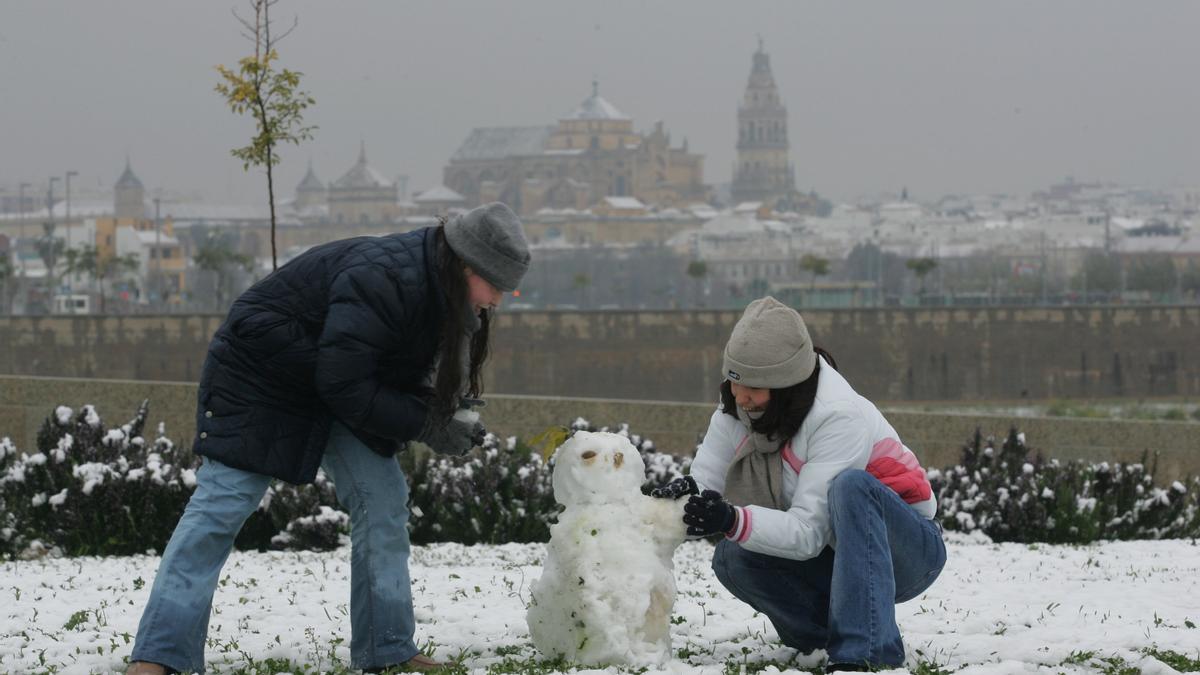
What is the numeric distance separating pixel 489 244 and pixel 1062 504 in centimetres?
455

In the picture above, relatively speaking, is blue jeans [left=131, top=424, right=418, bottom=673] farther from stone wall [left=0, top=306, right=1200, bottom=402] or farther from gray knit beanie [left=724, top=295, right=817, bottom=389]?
stone wall [left=0, top=306, right=1200, bottom=402]

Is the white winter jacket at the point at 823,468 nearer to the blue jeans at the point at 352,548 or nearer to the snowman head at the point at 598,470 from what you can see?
the snowman head at the point at 598,470


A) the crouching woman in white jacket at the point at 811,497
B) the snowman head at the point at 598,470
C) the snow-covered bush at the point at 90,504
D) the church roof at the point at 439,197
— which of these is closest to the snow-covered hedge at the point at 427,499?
the snow-covered bush at the point at 90,504

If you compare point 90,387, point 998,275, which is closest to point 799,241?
point 998,275

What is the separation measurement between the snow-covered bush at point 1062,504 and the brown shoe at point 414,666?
4.23 metres

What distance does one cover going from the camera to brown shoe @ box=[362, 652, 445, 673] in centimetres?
459

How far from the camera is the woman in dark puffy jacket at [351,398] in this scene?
438 cm

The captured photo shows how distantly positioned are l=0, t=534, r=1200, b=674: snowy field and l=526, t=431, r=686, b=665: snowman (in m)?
Answer: 0.10

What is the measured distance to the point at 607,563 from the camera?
4359mm

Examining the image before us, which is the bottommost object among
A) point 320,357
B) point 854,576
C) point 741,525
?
point 854,576

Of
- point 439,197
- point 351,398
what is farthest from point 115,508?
point 439,197

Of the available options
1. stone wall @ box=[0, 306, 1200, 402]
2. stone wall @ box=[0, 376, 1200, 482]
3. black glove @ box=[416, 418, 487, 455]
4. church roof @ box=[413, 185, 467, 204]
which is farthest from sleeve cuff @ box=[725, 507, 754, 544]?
church roof @ box=[413, 185, 467, 204]

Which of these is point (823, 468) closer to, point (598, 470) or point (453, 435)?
point (598, 470)

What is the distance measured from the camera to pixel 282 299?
4.52 m
